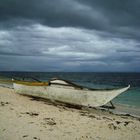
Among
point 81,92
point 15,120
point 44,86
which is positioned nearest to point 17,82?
point 44,86

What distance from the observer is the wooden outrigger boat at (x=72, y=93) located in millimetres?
12914

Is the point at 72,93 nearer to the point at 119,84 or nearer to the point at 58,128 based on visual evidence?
the point at 58,128

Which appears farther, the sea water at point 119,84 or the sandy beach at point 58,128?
the sea water at point 119,84

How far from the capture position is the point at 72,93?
1386cm

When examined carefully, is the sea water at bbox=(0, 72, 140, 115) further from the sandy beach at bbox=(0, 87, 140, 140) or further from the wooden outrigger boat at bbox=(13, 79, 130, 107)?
the sandy beach at bbox=(0, 87, 140, 140)

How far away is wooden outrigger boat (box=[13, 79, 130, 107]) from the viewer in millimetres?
12914

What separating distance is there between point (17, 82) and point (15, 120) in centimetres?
1026

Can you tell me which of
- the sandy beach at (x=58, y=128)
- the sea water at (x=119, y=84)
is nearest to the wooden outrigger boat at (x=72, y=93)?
the sandy beach at (x=58, y=128)

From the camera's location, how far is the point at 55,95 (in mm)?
14852

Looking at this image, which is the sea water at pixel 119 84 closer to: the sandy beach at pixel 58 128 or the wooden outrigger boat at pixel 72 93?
the wooden outrigger boat at pixel 72 93

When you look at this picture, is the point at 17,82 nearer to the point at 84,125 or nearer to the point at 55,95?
the point at 55,95

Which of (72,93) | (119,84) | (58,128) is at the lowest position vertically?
(119,84)

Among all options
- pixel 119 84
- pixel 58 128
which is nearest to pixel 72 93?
pixel 58 128

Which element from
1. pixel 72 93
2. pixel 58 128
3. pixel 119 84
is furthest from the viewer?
pixel 119 84
